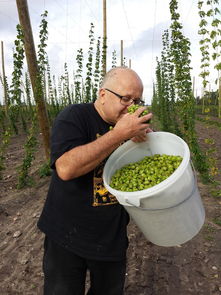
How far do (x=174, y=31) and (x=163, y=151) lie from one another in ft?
13.5

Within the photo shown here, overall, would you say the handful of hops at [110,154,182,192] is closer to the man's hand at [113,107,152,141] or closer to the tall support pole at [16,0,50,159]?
the man's hand at [113,107,152,141]

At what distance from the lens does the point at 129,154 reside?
78.0 inches

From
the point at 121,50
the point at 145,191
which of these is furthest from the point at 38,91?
the point at 121,50

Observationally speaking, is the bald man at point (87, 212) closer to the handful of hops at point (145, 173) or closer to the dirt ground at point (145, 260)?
the handful of hops at point (145, 173)

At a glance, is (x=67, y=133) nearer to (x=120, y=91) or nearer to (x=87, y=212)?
(x=120, y=91)

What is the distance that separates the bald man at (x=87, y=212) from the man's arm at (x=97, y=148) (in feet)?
0.32

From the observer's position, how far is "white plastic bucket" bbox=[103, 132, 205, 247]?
1.52 metres

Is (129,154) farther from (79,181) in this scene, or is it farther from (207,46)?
(207,46)

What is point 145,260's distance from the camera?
336cm

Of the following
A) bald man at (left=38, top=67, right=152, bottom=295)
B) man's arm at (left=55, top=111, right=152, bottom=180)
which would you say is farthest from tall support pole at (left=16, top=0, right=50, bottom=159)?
man's arm at (left=55, top=111, right=152, bottom=180)

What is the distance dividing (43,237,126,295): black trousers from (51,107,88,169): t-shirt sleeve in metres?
0.65

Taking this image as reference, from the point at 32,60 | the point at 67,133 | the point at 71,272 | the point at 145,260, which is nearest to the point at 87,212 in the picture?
Result: the point at 71,272

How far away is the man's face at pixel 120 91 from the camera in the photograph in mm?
1764

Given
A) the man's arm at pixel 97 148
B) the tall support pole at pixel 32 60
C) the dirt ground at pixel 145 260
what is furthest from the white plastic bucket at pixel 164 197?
the tall support pole at pixel 32 60
